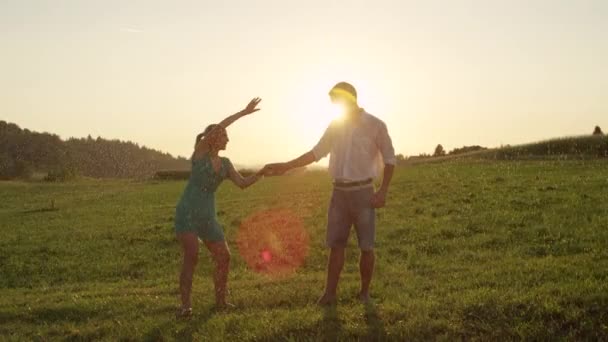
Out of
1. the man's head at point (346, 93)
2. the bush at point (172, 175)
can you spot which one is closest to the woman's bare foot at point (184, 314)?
the man's head at point (346, 93)

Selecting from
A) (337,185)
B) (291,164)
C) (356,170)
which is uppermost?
(291,164)

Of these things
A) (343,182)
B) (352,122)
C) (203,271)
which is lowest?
(203,271)

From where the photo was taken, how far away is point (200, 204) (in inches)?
360

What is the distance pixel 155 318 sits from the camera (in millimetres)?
9508

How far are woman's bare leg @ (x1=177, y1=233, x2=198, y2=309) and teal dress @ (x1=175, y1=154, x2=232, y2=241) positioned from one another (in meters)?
0.10

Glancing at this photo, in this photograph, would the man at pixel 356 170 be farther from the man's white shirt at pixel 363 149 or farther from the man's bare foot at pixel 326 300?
the man's bare foot at pixel 326 300

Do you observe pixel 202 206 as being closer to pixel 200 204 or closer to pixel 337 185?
pixel 200 204

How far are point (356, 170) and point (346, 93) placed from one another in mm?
1034

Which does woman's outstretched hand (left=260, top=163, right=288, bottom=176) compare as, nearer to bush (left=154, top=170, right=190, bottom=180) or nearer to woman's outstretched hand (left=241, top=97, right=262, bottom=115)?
woman's outstretched hand (left=241, top=97, right=262, bottom=115)

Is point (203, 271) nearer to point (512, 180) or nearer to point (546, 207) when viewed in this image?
point (546, 207)

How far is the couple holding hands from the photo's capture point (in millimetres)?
8922

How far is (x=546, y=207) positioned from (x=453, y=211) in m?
2.80

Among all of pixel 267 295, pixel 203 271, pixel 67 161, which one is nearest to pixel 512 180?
pixel 203 271

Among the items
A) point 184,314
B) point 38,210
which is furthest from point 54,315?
point 38,210
